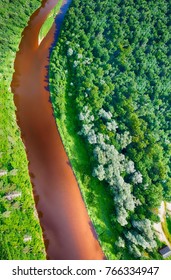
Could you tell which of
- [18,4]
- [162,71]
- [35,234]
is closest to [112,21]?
[162,71]

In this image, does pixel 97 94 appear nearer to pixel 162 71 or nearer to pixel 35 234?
pixel 162 71

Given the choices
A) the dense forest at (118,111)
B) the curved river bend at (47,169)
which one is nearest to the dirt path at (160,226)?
the dense forest at (118,111)

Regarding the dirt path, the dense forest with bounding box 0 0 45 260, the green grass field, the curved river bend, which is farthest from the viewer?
the green grass field

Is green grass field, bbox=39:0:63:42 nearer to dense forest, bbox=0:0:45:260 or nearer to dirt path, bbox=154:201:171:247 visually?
dense forest, bbox=0:0:45:260

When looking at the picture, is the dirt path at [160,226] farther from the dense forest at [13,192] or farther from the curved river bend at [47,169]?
the dense forest at [13,192]

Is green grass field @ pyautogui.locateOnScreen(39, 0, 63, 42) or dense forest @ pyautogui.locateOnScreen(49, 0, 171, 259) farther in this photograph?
green grass field @ pyautogui.locateOnScreen(39, 0, 63, 42)

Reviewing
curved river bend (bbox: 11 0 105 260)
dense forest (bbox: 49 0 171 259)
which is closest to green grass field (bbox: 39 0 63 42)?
curved river bend (bbox: 11 0 105 260)
